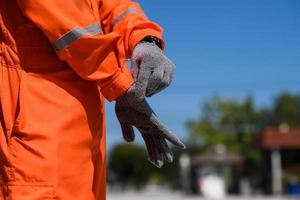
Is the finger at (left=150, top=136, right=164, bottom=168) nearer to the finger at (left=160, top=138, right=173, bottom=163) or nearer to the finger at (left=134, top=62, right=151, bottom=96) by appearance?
the finger at (left=160, top=138, right=173, bottom=163)

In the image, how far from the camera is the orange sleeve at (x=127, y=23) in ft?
7.15

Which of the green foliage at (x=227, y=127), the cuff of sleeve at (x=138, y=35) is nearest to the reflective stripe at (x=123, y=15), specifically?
the cuff of sleeve at (x=138, y=35)

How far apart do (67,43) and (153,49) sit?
289 mm

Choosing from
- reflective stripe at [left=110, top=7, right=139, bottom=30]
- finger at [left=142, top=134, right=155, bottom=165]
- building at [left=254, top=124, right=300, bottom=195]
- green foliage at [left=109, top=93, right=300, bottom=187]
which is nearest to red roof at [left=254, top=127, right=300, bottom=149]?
building at [left=254, top=124, right=300, bottom=195]

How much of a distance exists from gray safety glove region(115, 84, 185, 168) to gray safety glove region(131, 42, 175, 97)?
37 mm

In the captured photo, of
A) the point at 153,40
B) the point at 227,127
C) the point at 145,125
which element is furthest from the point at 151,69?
the point at 227,127

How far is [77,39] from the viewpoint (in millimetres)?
1998

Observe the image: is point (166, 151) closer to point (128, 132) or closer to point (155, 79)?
point (128, 132)

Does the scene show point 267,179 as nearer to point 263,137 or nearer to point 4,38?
point 263,137

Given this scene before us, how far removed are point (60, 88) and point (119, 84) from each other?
18cm

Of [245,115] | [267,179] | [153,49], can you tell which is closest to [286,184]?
[267,179]

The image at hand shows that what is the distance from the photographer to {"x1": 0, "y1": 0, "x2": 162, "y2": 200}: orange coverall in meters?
1.93

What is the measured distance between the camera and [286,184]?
3872cm

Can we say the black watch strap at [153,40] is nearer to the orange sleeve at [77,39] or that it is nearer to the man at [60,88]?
the man at [60,88]
